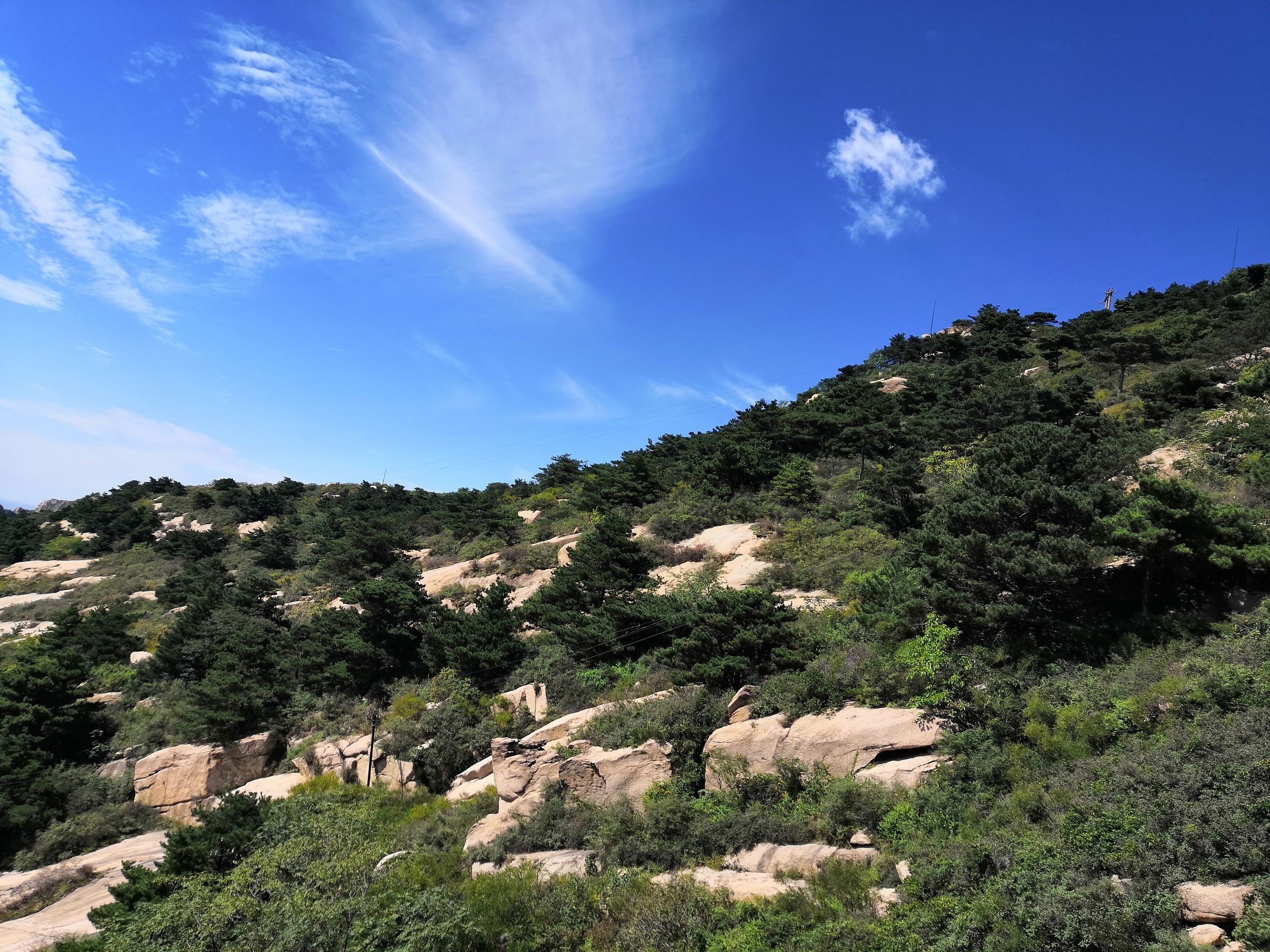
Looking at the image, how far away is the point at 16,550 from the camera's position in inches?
2435

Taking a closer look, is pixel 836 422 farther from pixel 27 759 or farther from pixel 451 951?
pixel 27 759

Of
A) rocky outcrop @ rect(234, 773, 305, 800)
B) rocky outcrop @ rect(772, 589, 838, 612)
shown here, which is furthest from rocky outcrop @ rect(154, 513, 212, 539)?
rocky outcrop @ rect(772, 589, 838, 612)

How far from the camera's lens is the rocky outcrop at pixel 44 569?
53312 mm

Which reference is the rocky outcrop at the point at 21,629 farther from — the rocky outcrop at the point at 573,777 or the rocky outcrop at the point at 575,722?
the rocky outcrop at the point at 573,777

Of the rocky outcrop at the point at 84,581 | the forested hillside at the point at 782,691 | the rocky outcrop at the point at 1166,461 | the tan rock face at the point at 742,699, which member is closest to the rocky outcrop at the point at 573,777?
the forested hillside at the point at 782,691

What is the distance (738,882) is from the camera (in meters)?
10.2

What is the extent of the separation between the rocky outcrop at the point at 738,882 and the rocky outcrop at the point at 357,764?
11920mm

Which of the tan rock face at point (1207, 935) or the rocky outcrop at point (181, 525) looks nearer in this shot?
the tan rock face at point (1207, 935)

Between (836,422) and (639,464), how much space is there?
13.4 m

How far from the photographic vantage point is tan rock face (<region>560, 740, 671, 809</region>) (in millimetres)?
14766

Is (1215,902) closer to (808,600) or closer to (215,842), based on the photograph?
(808,600)

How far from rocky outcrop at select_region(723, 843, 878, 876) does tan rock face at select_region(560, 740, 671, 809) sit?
3.67m

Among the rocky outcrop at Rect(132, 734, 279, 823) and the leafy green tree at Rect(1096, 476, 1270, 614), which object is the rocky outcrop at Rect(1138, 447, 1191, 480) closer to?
the leafy green tree at Rect(1096, 476, 1270, 614)

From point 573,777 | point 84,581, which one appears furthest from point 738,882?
point 84,581
